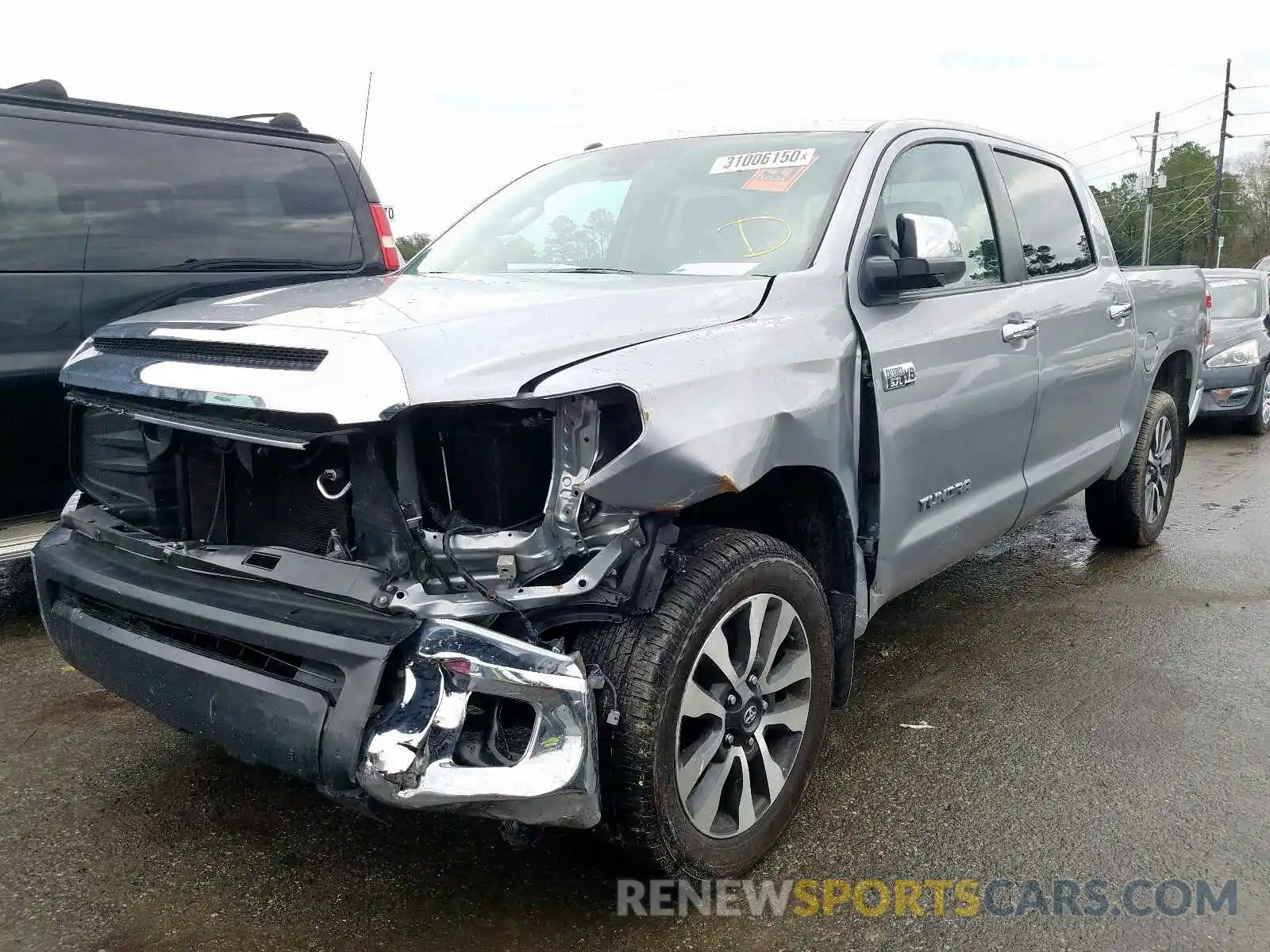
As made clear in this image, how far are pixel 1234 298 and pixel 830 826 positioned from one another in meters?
10.4

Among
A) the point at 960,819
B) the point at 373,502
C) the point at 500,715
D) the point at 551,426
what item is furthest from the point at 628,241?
the point at 960,819

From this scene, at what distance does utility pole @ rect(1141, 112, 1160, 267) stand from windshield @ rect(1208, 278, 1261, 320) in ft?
117

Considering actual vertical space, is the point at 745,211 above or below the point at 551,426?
above

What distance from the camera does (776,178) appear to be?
3.26m

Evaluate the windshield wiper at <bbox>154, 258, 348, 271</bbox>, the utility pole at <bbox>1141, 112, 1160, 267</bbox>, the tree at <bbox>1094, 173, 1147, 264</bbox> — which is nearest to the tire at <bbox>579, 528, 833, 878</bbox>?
the windshield wiper at <bbox>154, 258, 348, 271</bbox>

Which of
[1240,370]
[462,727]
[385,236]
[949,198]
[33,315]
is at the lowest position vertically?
[1240,370]

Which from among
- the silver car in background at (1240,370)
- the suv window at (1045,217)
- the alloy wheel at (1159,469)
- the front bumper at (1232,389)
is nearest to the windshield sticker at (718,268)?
the suv window at (1045,217)

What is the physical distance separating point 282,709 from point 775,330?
145 cm

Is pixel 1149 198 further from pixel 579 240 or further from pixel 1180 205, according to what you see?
pixel 579 240

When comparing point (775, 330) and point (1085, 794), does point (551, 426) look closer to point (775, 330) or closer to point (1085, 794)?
point (775, 330)

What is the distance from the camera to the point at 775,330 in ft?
8.70

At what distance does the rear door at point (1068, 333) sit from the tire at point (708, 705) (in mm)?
1650

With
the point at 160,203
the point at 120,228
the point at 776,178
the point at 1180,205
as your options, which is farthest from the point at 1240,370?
the point at 1180,205

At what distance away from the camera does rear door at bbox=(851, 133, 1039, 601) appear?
3027 millimetres
